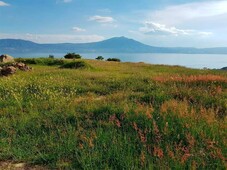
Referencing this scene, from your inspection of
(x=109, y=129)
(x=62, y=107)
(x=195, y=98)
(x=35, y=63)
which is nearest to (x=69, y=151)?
(x=109, y=129)

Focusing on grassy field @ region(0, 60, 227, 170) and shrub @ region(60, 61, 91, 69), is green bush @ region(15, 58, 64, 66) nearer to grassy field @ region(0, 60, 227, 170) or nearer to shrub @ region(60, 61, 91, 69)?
shrub @ region(60, 61, 91, 69)

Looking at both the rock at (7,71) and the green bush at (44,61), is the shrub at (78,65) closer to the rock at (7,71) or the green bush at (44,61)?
the green bush at (44,61)

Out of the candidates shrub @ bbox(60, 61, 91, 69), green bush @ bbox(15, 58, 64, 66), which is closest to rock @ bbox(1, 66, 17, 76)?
shrub @ bbox(60, 61, 91, 69)

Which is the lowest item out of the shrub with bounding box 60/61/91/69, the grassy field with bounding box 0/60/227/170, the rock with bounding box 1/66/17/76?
the grassy field with bounding box 0/60/227/170

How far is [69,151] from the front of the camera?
838 cm

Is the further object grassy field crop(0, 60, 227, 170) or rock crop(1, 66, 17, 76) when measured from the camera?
rock crop(1, 66, 17, 76)

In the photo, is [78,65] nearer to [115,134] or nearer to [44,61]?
[44,61]

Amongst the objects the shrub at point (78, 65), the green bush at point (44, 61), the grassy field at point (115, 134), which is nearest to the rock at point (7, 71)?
the shrub at point (78, 65)

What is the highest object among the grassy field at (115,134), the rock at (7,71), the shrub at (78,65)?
the shrub at (78,65)

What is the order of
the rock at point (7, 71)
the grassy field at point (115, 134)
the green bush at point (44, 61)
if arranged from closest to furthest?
the grassy field at point (115, 134) → the rock at point (7, 71) → the green bush at point (44, 61)

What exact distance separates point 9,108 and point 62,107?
2.21 meters

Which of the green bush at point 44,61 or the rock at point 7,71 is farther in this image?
the green bush at point 44,61

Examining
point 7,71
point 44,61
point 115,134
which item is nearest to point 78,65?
point 44,61

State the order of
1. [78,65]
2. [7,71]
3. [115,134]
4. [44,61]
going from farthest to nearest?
[44,61], [78,65], [7,71], [115,134]
